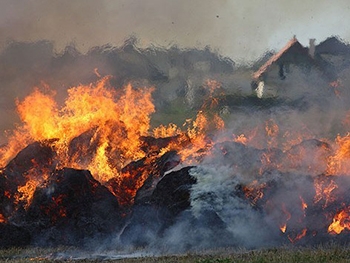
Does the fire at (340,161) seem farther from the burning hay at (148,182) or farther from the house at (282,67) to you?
the house at (282,67)

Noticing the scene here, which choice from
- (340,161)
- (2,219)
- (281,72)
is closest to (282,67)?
(281,72)

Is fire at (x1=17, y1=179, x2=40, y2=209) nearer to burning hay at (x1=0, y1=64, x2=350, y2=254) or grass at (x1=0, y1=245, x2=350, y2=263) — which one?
burning hay at (x1=0, y1=64, x2=350, y2=254)

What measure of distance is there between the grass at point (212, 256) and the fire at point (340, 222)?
3.05 metres

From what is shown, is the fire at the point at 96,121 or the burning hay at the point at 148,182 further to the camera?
the fire at the point at 96,121

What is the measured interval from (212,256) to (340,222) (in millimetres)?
8664

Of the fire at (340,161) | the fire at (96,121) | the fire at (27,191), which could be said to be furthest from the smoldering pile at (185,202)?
the fire at (96,121)

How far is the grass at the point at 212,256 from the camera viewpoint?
24364 millimetres

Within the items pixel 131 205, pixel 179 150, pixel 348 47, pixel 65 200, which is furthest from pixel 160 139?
pixel 348 47

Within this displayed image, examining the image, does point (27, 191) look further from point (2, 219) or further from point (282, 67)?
point (282, 67)

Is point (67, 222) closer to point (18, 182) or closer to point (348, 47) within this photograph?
point (18, 182)

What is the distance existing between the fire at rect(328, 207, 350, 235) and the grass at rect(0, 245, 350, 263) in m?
3.05

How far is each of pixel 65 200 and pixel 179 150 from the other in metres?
→ 8.28

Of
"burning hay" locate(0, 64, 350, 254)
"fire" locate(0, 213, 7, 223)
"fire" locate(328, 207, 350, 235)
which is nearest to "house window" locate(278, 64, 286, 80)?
"burning hay" locate(0, 64, 350, 254)

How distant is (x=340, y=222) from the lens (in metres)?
32.6
